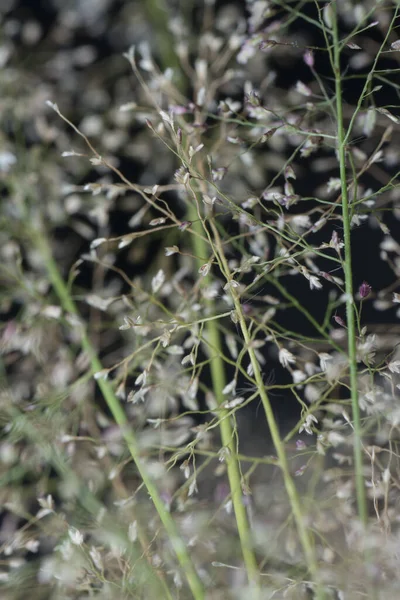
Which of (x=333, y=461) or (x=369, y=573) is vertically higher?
(x=369, y=573)

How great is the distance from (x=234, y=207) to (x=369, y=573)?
0.23 m

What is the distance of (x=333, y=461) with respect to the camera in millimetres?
743

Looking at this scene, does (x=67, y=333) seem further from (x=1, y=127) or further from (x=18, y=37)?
(x=18, y=37)

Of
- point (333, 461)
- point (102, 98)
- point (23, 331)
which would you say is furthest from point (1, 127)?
point (333, 461)

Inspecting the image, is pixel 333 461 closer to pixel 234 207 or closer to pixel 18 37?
pixel 234 207

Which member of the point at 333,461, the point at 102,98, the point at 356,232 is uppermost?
the point at 102,98

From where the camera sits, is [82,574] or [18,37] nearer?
[82,574]

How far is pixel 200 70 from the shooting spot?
1.94ft

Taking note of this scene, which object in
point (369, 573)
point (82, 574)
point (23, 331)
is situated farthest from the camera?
point (23, 331)

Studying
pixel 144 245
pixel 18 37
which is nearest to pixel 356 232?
pixel 144 245

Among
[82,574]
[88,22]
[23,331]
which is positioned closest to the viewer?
[82,574]

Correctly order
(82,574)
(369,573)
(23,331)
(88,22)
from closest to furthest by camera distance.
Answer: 1. (369,573)
2. (82,574)
3. (23,331)
4. (88,22)

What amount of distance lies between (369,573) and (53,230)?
525mm

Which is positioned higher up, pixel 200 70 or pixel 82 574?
pixel 200 70
